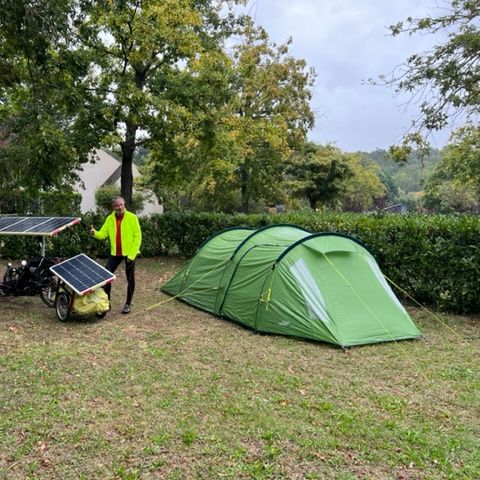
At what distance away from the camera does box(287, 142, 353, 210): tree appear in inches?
1105

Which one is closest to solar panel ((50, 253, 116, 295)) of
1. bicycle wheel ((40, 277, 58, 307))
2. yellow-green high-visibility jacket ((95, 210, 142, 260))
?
bicycle wheel ((40, 277, 58, 307))

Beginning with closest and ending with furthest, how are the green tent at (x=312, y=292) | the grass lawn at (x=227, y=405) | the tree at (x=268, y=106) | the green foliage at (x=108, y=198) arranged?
the grass lawn at (x=227, y=405)
the green tent at (x=312, y=292)
the tree at (x=268, y=106)
the green foliage at (x=108, y=198)

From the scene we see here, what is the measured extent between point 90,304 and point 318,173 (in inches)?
919

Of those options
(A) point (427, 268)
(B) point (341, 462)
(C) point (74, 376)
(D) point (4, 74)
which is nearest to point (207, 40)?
(D) point (4, 74)

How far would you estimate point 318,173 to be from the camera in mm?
28484

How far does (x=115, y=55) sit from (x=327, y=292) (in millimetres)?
9147

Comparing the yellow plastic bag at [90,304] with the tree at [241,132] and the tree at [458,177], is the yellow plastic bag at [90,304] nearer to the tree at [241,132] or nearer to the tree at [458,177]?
the tree at [241,132]

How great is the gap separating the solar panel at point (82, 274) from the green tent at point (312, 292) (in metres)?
1.79

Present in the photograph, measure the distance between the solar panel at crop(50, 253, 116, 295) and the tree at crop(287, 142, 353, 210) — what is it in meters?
21.3

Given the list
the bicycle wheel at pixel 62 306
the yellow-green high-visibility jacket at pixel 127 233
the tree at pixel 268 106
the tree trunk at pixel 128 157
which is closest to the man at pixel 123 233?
the yellow-green high-visibility jacket at pixel 127 233

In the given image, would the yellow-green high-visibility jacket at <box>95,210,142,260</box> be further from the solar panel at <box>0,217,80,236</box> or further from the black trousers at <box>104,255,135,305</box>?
the solar panel at <box>0,217,80,236</box>

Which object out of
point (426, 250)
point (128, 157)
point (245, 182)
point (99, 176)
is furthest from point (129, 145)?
point (99, 176)

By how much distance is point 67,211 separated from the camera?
1398 cm

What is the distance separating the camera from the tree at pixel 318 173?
28.1 m
